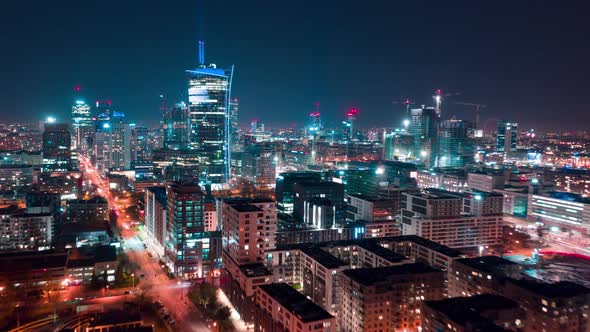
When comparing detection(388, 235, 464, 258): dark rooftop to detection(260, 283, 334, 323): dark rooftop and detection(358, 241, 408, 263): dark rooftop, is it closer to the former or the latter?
detection(358, 241, 408, 263): dark rooftop

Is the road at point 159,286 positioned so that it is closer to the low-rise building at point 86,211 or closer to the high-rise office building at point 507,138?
the low-rise building at point 86,211

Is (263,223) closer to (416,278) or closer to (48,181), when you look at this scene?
(416,278)

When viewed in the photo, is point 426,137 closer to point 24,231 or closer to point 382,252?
point 382,252

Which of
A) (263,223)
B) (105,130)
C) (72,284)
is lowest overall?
(72,284)

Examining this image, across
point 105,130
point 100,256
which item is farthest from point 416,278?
point 105,130

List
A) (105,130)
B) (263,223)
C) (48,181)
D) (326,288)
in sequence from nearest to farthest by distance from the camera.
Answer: (326,288)
(263,223)
(48,181)
(105,130)

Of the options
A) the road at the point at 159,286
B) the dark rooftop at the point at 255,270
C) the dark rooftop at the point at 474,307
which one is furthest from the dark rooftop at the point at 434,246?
the road at the point at 159,286
